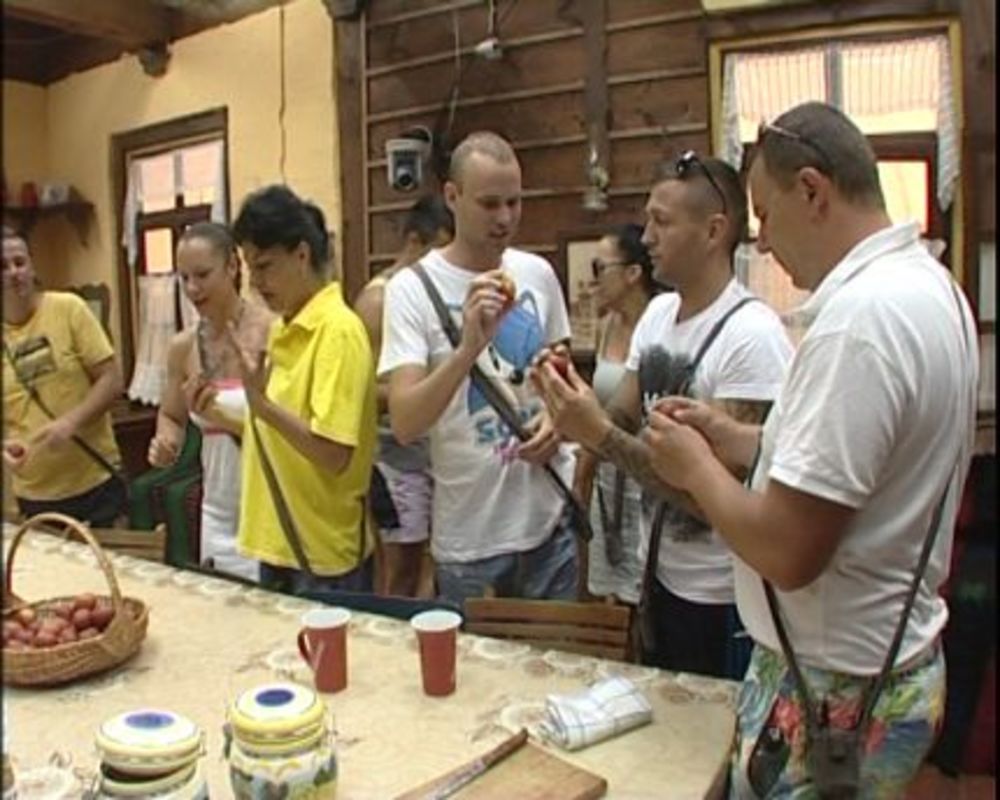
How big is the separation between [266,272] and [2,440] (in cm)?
158

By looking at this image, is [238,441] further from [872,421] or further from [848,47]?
[848,47]

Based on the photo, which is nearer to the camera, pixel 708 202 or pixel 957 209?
pixel 708 202

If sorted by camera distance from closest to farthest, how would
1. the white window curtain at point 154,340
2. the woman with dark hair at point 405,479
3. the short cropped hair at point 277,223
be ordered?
the short cropped hair at point 277,223, the woman with dark hair at point 405,479, the white window curtain at point 154,340

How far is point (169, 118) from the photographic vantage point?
2.38m

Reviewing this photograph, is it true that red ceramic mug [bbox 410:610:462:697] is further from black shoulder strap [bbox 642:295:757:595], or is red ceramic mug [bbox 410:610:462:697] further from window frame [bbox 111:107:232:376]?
window frame [bbox 111:107:232:376]

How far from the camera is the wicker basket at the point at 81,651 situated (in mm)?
1227

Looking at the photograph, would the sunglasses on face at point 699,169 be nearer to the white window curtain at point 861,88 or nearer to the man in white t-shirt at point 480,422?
the man in white t-shirt at point 480,422

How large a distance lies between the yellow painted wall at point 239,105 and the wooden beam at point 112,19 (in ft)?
0.17

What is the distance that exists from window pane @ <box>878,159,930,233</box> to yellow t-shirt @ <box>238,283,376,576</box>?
55.4 inches

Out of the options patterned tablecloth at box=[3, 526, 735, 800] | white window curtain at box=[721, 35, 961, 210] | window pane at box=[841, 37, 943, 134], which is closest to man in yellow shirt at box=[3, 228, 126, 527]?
patterned tablecloth at box=[3, 526, 735, 800]

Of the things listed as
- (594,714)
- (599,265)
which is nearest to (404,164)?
(599,265)

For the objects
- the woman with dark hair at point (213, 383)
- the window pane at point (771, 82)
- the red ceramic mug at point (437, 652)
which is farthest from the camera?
the window pane at point (771, 82)

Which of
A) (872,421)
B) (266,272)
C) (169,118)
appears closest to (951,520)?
(872,421)

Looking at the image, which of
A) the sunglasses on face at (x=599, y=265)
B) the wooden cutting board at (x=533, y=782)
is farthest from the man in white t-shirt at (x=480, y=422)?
the wooden cutting board at (x=533, y=782)
